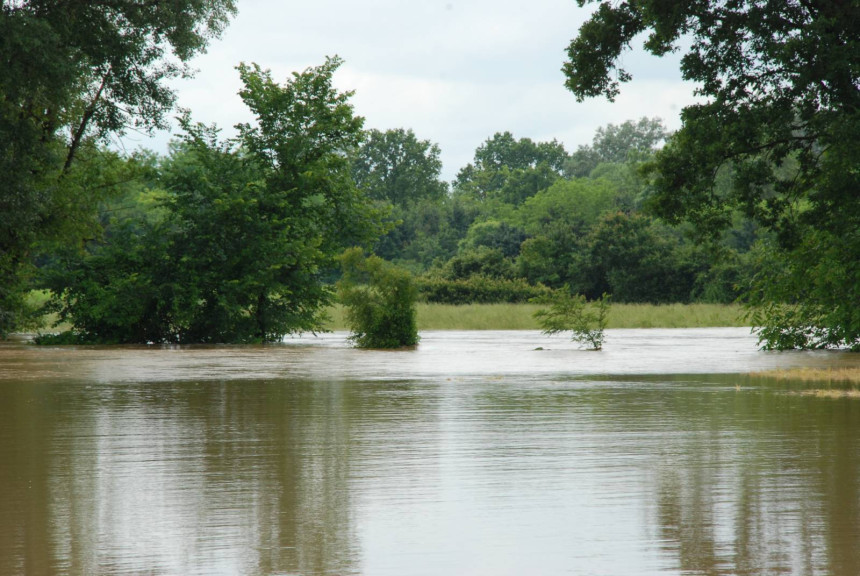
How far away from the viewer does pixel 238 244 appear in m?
31.6

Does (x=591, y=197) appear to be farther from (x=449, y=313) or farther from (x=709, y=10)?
(x=709, y=10)

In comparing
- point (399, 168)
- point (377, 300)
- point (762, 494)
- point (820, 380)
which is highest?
point (399, 168)

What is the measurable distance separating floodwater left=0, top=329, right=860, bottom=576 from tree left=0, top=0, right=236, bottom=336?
28.2 ft

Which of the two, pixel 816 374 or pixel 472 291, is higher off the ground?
pixel 472 291

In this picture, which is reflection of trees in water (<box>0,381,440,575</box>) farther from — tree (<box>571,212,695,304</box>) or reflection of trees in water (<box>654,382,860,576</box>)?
tree (<box>571,212,695,304</box>)

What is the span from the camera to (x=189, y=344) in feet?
103

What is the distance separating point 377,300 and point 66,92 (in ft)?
33.6

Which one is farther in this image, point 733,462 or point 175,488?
point 733,462

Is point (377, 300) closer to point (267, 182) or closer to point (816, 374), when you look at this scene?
point (267, 182)

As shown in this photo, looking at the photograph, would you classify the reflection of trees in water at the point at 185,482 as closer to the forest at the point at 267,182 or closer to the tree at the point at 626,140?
the forest at the point at 267,182

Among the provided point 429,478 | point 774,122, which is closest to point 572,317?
point 774,122

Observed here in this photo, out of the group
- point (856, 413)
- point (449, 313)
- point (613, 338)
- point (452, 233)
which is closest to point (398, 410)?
point (856, 413)

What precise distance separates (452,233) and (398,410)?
3397 inches

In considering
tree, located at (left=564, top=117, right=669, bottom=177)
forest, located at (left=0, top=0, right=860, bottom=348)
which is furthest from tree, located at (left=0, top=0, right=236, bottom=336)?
tree, located at (left=564, top=117, right=669, bottom=177)
